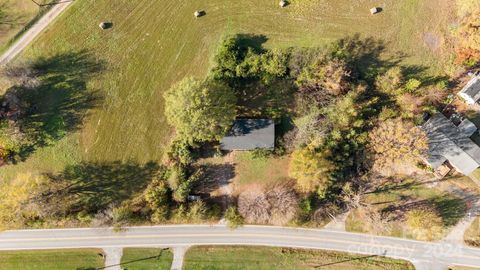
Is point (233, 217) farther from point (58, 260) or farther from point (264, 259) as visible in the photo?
point (58, 260)

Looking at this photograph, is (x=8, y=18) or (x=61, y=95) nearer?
(x=8, y=18)

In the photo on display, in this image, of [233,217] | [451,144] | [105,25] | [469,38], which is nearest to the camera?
[469,38]

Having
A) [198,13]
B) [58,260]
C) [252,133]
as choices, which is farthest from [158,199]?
[198,13]

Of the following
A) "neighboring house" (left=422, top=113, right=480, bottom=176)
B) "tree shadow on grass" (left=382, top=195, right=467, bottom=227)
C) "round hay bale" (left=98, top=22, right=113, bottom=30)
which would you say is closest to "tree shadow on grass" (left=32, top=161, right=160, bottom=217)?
"round hay bale" (left=98, top=22, right=113, bottom=30)

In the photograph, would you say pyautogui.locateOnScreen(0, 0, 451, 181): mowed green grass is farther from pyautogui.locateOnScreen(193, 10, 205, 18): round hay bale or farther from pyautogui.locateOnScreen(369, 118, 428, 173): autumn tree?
pyautogui.locateOnScreen(369, 118, 428, 173): autumn tree

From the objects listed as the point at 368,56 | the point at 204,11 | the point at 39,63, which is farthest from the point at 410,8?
the point at 39,63

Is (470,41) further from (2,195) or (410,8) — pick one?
(2,195)

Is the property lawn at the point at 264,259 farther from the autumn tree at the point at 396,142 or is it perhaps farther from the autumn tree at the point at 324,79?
the autumn tree at the point at 324,79
